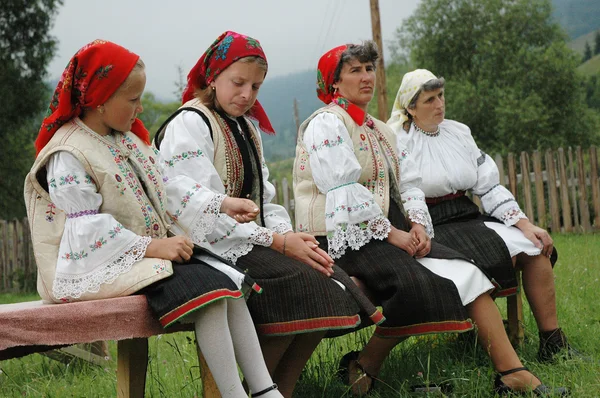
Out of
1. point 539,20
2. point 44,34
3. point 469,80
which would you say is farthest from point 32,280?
point 539,20

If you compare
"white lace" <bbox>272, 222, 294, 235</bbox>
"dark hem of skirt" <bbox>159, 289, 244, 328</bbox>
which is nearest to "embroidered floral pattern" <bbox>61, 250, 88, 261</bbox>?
"dark hem of skirt" <bbox>159, 289, 244, 328</bbox>

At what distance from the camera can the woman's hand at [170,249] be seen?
296cm

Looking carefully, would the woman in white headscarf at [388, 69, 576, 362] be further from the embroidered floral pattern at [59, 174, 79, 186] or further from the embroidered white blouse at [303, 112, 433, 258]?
the embroidered floral pattern at [59, 174, 79, 186]

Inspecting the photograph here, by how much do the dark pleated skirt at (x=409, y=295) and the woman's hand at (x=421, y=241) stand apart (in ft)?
0.50

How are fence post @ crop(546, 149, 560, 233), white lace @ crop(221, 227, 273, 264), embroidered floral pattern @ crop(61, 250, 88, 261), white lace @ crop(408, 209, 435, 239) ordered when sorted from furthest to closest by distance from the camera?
fence post @ crop(546, 149, 560, 233)
white lace @ crop(408, 209, 435, 239)
white lace @ crop(221, 227, 273, 264)
embroidered floral pattern @ crop(61, 250, 88, 261)

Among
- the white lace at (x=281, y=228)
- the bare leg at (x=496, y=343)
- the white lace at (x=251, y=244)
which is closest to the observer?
the white lace at (x=251, y=244)

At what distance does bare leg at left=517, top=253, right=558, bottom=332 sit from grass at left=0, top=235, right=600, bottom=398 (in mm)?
231

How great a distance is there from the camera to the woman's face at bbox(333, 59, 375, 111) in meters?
4.13

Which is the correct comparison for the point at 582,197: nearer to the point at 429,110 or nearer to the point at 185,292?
the point at 429,110

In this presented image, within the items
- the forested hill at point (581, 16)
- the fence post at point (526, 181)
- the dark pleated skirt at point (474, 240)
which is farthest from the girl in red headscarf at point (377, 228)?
the forested hill at point (581, 16)

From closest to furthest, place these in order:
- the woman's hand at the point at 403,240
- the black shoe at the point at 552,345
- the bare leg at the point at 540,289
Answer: the woman's hand at the point at 403,240 < the black shoe at the point at 552,345 < the bare leg at the point at 540,289

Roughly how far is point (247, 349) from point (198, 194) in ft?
2.49

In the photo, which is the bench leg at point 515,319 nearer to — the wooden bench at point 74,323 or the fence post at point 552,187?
the wooden bench at point 74,323

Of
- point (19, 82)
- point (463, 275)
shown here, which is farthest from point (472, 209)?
point (19, 82)
